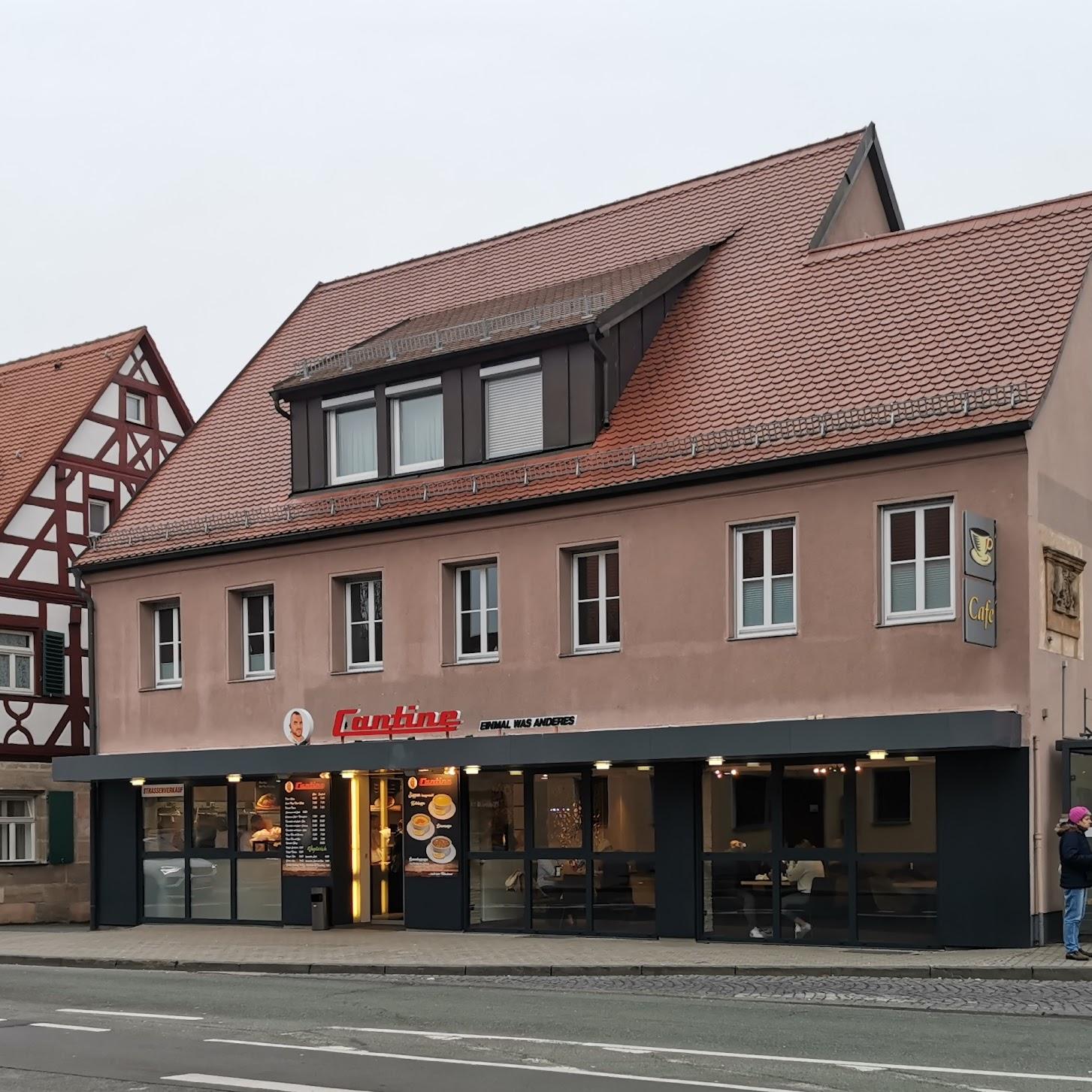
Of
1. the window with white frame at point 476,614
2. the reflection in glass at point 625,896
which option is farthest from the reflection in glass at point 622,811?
the window with white frame at point 476,614

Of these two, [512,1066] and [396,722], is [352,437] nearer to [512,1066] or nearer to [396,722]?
[396,722]

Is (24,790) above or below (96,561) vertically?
below

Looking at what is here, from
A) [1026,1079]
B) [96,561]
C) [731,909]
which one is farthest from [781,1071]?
[96,561]

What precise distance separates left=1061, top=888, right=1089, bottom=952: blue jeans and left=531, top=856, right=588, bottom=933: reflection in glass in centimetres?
701

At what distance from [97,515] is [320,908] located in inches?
567

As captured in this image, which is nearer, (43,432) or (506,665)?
(506,665)

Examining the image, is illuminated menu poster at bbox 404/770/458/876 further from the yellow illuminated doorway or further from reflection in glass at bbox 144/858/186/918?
reflection in glass at bbox 144/858/186/918

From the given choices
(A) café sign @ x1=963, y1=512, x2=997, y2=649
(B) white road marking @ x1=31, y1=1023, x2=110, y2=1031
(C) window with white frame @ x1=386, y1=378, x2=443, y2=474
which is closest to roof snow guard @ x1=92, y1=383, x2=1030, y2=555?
(C) window with white frame @ x1=386, y1=378, x2=443, y2=474

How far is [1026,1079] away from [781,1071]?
4.77 ft

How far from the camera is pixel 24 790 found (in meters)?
34.4

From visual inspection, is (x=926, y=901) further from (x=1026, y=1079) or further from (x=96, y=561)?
(x=96, y=561)

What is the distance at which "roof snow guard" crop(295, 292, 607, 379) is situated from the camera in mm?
24828

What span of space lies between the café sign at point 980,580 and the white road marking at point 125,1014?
29.3 feet

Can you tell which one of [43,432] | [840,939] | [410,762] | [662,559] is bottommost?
[840,939]
